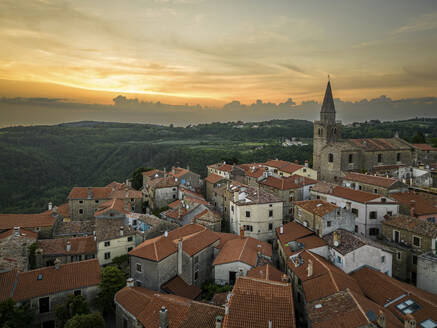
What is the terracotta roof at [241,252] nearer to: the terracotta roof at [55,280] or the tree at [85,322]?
the tree at [85,322]

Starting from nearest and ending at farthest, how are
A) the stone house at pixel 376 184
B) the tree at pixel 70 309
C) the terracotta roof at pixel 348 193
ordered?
the tree at pixel 70 309, the terracotta roof at pixel 348 193, the stone house at pixel 376 184

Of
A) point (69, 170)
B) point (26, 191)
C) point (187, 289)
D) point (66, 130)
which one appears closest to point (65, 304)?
point (187, 289)

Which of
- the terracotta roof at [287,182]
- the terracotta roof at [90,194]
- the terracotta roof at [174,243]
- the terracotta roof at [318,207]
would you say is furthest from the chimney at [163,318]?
the terracotta roof at [90,194]

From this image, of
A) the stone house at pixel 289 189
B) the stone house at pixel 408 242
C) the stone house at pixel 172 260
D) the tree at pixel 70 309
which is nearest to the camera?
the tree at pixel 70 309

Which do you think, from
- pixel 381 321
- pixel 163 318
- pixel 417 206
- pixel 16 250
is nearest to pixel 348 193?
pixel 417 206

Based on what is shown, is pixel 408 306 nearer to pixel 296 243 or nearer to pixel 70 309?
pixel 296 243
